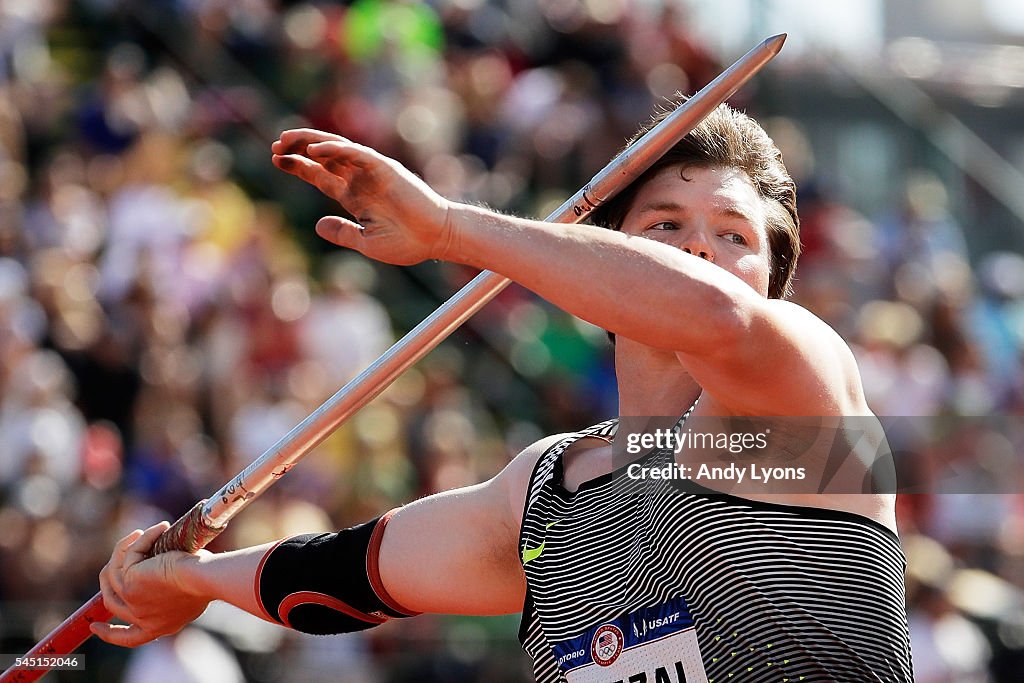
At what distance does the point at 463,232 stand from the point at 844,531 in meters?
0.77

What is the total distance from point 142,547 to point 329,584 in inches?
19.5

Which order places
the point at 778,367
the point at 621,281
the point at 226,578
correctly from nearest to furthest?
the point at 621,281 → the point at 778,367 → the point at 226,578

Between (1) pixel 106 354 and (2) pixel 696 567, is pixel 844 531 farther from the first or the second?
(1) pixel 106 354

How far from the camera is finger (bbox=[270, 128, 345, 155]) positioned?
7.73 ft

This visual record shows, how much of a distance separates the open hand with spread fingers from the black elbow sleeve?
1.04 m

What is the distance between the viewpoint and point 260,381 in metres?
7.82

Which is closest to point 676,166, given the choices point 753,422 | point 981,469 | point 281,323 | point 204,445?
point 753,422

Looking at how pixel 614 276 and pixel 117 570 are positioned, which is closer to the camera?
pixel 614 276

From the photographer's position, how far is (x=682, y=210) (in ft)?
9.31

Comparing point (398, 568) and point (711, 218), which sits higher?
point (711, 218)

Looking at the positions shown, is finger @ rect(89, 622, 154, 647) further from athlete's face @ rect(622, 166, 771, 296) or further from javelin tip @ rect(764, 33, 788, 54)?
javelin tip @ rect(764, 33, 788, 54)

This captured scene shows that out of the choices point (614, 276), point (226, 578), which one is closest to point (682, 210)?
point (614, 276)

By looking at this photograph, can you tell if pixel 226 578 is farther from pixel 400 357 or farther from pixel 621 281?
pixel 621 281

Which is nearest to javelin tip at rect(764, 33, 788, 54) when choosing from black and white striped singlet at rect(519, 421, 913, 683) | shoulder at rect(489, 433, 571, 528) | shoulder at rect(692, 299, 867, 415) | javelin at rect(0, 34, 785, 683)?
javelin at rect(0, 34, 785, 683)
